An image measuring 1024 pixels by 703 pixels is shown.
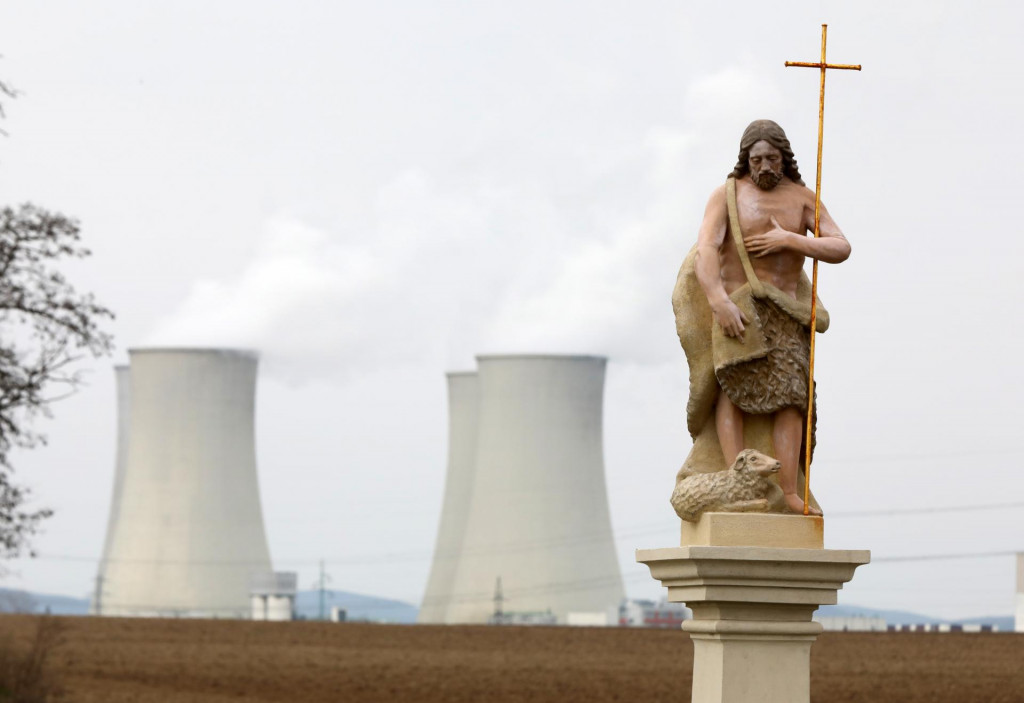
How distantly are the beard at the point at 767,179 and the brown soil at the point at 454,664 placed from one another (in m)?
12.8

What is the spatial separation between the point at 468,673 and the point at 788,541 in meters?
18.7

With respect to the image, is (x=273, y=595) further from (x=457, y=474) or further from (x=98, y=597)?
(x=457, y=474)

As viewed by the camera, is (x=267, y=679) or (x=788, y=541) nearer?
(x=788, y=541)

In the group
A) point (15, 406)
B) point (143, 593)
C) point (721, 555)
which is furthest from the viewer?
point (143, 593)

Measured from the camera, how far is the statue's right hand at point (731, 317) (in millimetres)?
4809

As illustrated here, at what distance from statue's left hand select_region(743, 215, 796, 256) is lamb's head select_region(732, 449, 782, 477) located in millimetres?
543

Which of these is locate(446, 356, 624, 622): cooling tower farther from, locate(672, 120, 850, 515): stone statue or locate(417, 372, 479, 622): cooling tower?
locate(672, 120, 850, 515): stone statue

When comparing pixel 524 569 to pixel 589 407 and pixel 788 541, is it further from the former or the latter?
pixel 788 541

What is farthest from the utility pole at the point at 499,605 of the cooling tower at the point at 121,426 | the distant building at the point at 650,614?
the cooling tower at the point at 121,426

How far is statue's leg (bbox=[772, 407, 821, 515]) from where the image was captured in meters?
Result: 4.91

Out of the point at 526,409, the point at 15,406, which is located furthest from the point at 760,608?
the point at 526,409

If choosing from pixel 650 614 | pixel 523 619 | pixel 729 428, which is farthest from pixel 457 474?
pixel 729 428

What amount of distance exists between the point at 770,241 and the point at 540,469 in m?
26.4

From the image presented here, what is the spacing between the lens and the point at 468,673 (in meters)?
23.1
